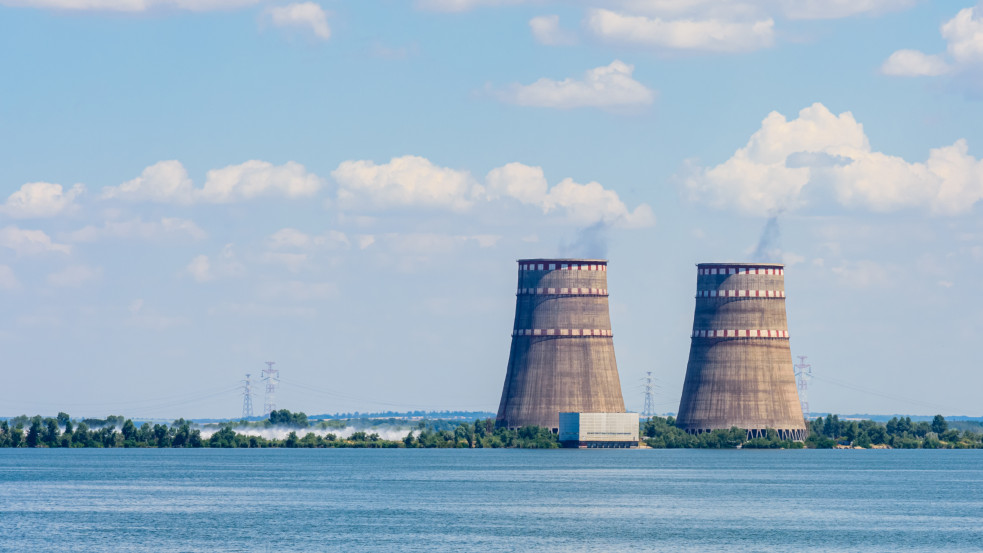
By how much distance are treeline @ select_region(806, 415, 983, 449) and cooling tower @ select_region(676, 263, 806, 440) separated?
56.8 ft

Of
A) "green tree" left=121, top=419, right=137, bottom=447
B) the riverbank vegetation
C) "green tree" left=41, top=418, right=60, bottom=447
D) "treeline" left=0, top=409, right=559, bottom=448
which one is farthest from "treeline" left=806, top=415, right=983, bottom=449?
"green tree" left=41, top=418, right=60, bottom=447

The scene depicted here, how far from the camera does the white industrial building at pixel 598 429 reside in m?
118

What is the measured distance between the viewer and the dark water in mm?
56188

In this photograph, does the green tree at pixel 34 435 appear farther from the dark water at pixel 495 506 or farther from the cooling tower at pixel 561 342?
the cooling tower at pixel 561 342

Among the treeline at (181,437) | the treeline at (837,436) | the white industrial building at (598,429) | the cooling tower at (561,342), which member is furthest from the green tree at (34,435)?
the treeline at (837,436)

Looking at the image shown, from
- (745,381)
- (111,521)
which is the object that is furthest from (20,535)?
(745,381)

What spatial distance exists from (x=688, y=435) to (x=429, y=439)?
26.9 metres

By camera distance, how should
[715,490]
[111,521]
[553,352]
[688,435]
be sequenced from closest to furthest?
[111,521] → [715,490] → [553,352] → [688,435]

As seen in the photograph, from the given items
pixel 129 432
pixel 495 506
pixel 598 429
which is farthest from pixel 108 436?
pixel 495 506

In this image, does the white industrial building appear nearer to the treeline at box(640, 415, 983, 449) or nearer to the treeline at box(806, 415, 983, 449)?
the treeline at box(640, 415, 983, 449)

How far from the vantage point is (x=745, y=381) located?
381 feet

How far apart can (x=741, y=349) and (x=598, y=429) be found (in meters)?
12.5

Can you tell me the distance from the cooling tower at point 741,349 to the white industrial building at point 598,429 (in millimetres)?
5949

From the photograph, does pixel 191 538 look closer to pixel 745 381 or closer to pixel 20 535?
pixel 20 535
